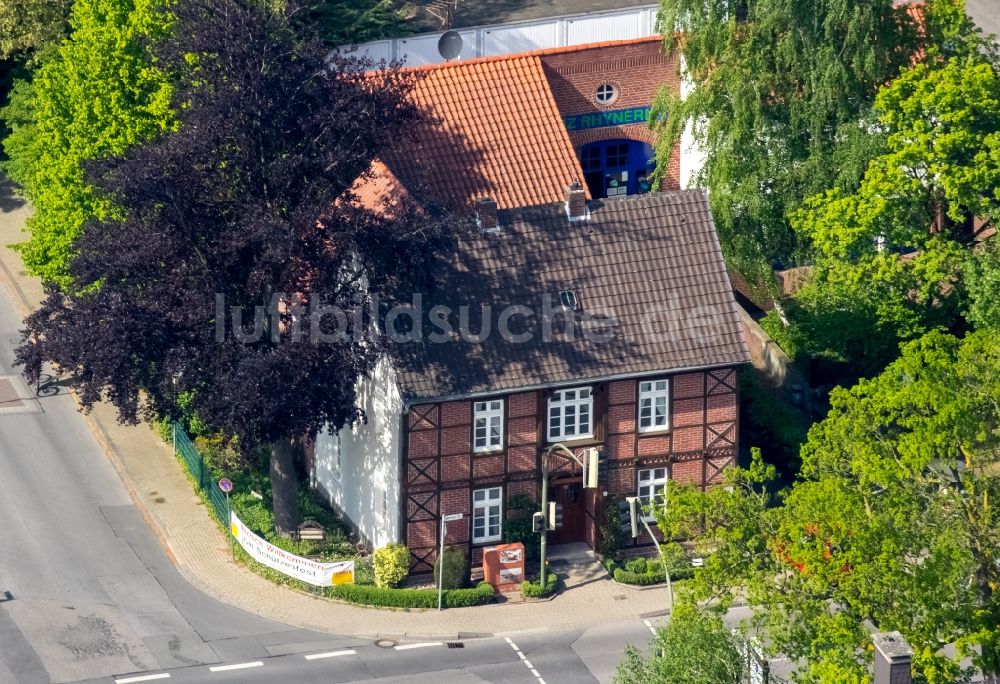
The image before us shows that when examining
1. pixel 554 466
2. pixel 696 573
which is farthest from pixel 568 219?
pixel 696 573

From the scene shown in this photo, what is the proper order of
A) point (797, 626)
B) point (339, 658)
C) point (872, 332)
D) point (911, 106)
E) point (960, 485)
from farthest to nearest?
1. point (872, 332)
2. point (911, 106)
3. point (339, 658)
4. point (960, 485)
5. point (797, 626)

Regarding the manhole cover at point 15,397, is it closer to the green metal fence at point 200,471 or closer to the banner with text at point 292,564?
the green metal fence at point 200,471

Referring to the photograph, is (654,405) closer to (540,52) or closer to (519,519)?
(519,519)

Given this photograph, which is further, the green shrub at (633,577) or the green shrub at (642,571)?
the green shrub at (633,577)

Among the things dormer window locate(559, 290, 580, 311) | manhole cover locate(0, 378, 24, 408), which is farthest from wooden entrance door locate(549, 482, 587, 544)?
manhole cover locate(0, 378, 24, 408)

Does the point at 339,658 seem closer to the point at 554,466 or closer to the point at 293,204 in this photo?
the point at 554,466

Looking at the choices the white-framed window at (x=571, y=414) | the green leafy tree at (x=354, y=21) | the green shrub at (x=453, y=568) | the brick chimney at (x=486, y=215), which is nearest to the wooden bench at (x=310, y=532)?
the green shrub at (x=453, y=568)

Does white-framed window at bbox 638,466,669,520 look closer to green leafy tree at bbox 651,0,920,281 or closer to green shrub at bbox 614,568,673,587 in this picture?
green shrub at bbox 614,568,673,587
